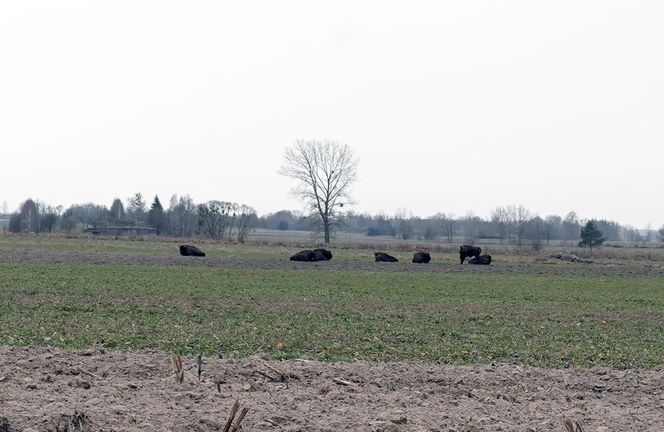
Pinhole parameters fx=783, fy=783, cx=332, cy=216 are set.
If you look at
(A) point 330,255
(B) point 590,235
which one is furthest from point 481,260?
(B) point 590,235

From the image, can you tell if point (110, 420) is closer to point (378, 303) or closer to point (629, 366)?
point (629, 366)

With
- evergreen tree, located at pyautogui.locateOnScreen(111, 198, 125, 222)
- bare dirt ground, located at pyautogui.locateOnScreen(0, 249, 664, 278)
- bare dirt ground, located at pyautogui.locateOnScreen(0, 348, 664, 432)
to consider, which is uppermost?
evergreen tree, located at pyautogui.locateOnScreen(111, 198, 125, 222)

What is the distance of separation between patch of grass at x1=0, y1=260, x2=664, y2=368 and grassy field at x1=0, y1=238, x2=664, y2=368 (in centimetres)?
3

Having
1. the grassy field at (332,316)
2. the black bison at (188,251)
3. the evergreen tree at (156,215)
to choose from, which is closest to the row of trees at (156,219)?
the evergreen tree at (156,215)

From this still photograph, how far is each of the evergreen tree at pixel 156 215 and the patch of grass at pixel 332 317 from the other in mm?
99789

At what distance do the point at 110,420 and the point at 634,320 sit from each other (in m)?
16.8

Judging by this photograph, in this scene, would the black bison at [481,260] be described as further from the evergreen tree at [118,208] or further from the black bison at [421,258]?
the evergreen tree at [118,208]

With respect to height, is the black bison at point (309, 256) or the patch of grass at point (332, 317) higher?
the black bison at point (309, 256)

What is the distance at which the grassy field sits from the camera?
48.3ft

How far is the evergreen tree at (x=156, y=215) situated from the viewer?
13281cm

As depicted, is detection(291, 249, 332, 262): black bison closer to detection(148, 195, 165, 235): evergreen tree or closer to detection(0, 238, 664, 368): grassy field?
detection(0, 238, 664, 368): grassy field

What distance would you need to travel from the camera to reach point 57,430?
26.9 feet

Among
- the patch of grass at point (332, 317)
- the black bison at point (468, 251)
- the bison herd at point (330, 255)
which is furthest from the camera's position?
the black bison at point (468, 251)

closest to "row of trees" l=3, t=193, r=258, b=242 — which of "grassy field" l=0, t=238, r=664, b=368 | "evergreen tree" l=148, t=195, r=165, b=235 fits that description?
"evergreen tree" l=148, t=195, r=165, b=235
